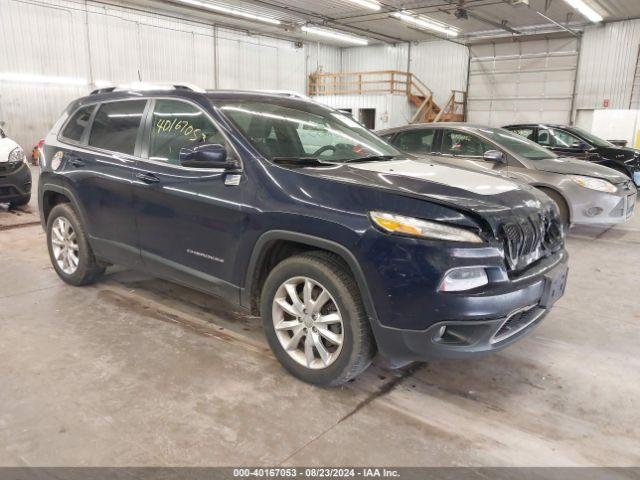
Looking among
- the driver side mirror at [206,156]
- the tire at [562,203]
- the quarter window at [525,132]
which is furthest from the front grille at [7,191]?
the quarter window at [525,132]

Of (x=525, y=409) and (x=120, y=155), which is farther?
(x=120, y=155)

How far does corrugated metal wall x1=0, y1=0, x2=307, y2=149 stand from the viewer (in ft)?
50.1

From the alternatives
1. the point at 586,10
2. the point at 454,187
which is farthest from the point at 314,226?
the point at 586,10

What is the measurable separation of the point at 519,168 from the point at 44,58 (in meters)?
15.2

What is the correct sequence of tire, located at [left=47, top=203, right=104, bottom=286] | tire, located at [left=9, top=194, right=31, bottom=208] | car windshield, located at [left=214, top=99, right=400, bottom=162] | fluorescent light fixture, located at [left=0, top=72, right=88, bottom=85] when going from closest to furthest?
1. car windshield, located at [left=214, top=99, right=400, bottom=162]
2. tire, located at [left=47, top=203, right=104, bottom=286]
3. tire, located at [left=9, top=194, right=31, bottom=208]
4. fluorescent light fixture, located at [left=0, top=72, right=88, bottom=85]

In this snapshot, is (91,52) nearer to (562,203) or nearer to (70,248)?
(70,248)

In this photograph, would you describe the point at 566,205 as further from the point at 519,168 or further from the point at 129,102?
the point at 129,102

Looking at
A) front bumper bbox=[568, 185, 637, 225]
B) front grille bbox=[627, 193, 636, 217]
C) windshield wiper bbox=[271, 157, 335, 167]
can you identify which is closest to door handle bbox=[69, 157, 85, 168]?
windshield wiper bbox=[271, 157, 335, 167]

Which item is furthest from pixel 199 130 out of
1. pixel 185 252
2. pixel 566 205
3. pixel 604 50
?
pixel 604 50

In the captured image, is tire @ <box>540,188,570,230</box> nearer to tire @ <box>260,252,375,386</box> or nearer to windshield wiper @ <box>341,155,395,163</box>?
windshield wiper @ <box>341,155,395,163</box>

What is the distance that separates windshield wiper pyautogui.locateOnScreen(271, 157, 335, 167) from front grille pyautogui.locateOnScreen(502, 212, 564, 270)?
3.63 feet

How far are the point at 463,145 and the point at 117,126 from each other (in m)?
4.54

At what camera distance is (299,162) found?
300cm

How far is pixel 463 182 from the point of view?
283 cm
